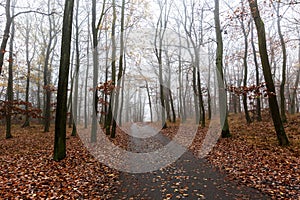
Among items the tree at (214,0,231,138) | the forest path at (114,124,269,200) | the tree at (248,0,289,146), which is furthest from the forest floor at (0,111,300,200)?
the tree at (214,0,231,138)

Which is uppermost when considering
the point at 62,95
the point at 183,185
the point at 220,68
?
the point at 220,68

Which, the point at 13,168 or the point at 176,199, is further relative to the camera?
the point at 13,168

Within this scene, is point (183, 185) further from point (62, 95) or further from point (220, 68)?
point (220, 68)

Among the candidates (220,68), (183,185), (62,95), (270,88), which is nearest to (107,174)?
(183,185)

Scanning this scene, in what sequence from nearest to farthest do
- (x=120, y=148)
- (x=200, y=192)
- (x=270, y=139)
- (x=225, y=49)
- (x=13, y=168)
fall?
1. (x=200, y=192)
2. (x=13, y=168)
3. (x=270, y=139)
4. (x=120, y=148)
5. (x=225, y=49)

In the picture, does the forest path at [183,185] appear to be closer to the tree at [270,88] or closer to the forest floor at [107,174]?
the forest floor at [107,174]

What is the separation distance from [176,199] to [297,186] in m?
3.00

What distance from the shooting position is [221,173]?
656cm


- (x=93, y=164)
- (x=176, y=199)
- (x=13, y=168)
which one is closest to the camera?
(x=176, y=199)

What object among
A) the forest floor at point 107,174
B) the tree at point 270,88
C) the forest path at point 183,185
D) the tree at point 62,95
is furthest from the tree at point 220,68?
the tree at point 62,95

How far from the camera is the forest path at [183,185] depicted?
5086 millimetres

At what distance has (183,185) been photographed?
578 cm

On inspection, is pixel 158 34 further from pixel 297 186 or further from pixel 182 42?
pixel 297 186

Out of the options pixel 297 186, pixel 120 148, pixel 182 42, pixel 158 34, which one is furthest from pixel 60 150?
pixel 182 42
